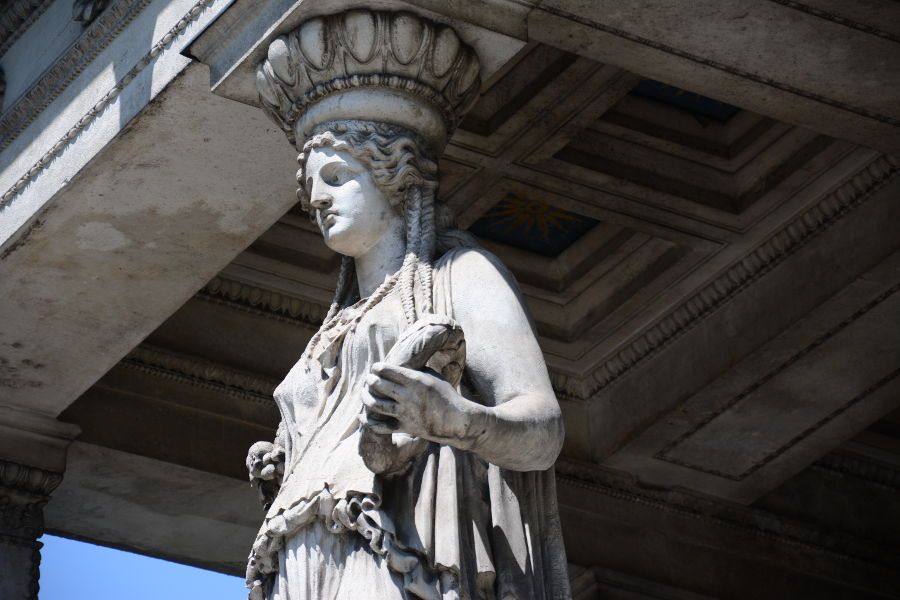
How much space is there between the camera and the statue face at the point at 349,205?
8602 millimetres

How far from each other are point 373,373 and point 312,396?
99 centimetres

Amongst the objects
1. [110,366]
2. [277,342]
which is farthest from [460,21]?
[277,342]

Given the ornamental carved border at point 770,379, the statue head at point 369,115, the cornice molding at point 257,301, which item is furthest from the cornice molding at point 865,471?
the statue head at point 369,115

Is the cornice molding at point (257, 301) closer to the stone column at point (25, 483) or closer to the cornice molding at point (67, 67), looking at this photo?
the stone column at point (25, 483)

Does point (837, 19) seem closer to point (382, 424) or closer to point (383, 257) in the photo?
point (383, 257)

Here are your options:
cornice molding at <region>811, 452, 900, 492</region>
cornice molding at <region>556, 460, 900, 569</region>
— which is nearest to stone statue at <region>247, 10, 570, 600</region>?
cornice molding at <region>556, 460, 900, 569</region>

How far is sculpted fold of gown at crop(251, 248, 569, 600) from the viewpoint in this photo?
7777mm

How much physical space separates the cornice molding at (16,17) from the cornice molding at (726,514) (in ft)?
10.6

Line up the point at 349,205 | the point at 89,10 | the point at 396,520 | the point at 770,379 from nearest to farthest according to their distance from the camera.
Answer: the point at 396,520 < the point at 349,205 < the point at 89,10 < the point at 770,379

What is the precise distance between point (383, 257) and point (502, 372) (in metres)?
0.81

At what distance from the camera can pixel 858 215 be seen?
1152 cm

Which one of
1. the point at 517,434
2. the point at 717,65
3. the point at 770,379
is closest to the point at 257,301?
the point at 770,379

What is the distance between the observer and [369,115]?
877 cm

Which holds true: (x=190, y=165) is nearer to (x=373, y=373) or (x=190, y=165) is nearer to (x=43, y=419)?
(x=43, y=419)
